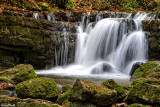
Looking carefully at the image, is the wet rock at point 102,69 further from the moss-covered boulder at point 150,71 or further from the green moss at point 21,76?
the green moss at point 21,76

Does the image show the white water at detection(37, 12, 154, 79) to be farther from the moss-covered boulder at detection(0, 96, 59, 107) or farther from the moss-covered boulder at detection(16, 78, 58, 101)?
the moss-covered boulder at detection(0, 96, 59, 107)

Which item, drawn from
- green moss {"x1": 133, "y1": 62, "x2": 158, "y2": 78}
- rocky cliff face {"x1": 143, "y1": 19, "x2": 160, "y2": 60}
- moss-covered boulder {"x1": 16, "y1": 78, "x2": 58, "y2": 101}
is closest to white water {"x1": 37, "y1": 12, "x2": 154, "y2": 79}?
rocky cliff face {"x1": 143, "y1": 19, "x2": 160, "y2": 60}

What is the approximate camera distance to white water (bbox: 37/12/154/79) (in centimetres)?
988

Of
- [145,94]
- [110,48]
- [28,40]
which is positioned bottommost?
[145,94]

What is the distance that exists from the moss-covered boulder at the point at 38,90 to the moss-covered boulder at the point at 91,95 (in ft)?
3.15

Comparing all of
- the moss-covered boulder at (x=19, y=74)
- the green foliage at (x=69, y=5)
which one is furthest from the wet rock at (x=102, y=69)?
the green foliage at (x=69, y=5)

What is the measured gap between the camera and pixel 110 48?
10922 millimetres

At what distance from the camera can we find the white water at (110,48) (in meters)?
9.88

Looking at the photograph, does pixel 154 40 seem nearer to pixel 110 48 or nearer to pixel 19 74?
pixel 110 48

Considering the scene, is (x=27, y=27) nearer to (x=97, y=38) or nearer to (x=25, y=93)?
(x=97, y=38)

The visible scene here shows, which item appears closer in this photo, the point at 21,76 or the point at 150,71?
the point at 21,76

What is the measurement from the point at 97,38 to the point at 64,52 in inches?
96.7

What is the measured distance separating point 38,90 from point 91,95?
143cm

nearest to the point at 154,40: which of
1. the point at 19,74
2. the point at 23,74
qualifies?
the point at 23,74
